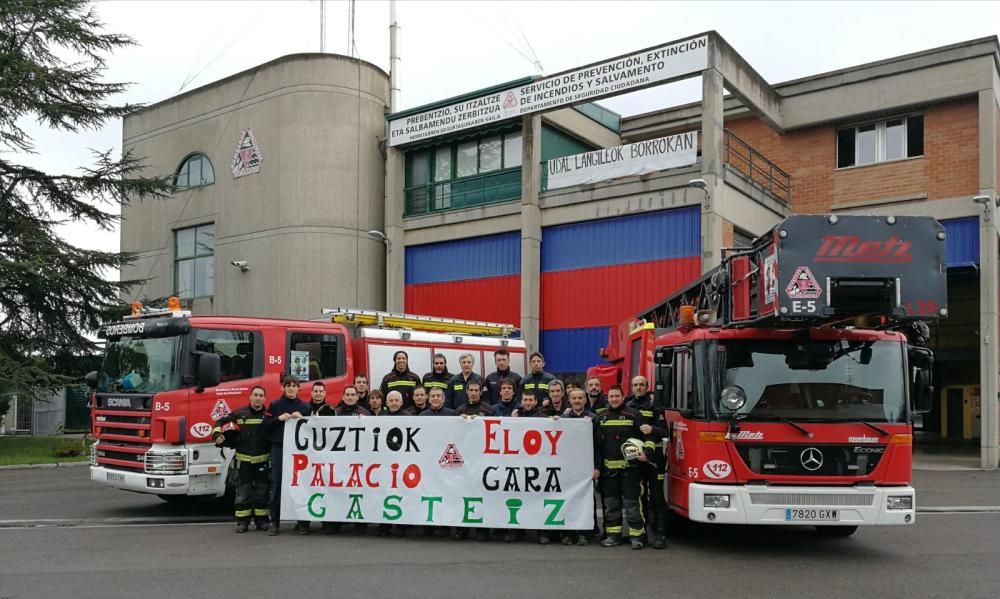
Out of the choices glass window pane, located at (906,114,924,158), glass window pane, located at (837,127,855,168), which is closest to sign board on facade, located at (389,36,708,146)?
glass window pane, located at (837,127,855,168)

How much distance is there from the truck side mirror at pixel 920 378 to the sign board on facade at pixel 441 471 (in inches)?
133

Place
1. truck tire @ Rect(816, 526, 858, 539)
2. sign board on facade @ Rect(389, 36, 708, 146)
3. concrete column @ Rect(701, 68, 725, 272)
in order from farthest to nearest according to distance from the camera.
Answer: sign board on facade @ Rect(389, 36, 708, 146), concrete column @ Rect(701, 68, 725, 272), truck tire @ Rect(816, 526, 858, 539)

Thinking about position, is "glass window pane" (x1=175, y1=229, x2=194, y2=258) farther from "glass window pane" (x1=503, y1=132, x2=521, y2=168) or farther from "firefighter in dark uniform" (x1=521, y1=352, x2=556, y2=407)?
"firefighter in dark uniform" (x1=521, y1=352, x2=556, y2=407)

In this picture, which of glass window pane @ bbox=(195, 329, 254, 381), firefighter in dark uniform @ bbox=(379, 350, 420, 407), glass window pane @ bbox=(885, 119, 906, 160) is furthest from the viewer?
glass window pane @ bbox=(885, 119, 906, 160)

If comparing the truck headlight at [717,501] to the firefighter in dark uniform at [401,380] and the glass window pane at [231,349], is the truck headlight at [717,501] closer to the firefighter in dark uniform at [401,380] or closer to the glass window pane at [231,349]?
the firefighter in dark uniform at [401,380]

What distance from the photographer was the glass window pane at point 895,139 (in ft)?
74.4

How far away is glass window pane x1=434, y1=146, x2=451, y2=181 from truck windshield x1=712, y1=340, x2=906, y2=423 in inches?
718

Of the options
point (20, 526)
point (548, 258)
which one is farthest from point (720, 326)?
point (548, 258)

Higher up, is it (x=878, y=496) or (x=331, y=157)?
(x=331, y=157)

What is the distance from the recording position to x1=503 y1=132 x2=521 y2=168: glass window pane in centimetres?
2441

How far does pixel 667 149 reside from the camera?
21094 millimetres

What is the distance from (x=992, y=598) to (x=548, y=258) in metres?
17.2

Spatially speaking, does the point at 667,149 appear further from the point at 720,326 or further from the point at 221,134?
the point at 221,134

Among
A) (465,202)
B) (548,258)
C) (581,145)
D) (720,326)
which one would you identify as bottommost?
(720,326)
